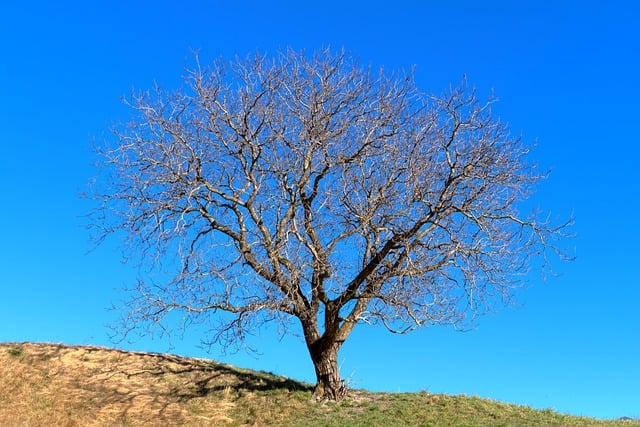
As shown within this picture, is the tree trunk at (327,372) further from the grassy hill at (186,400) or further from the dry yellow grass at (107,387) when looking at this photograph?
the dry yellow grass at (107,387)

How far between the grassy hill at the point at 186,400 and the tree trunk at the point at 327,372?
44cm

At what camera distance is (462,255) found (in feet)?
70.2

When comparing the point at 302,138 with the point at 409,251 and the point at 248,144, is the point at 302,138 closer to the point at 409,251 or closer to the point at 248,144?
the point at 248,144

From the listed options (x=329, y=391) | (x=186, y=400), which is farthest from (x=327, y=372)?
(x=186, y=400)

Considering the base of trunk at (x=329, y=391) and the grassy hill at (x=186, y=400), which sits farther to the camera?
the base of trunk at (x=329, y=391)

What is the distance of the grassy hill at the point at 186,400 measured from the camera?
66.1ft

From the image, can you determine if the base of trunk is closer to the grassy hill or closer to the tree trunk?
the tree trunk

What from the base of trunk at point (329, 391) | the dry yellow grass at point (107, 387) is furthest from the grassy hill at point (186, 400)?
the base of trunk at point (329, 391)

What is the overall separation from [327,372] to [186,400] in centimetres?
461

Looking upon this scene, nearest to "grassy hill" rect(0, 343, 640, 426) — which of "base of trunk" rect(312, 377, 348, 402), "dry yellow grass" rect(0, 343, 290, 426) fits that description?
"dry yellow grass" rect(0, 343, 290, 426)

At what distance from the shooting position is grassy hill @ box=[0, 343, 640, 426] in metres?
20.1

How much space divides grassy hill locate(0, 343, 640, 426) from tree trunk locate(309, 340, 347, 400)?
440 mm

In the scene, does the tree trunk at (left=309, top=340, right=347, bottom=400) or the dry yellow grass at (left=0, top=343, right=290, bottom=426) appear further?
the tree trunk at (left=309, top=340, right=347, bottom=400)

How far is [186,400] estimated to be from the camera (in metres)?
21.4
